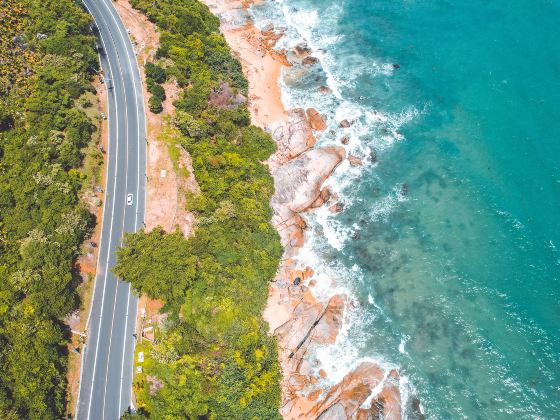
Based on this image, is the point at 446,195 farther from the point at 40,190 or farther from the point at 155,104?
the point at 40,190

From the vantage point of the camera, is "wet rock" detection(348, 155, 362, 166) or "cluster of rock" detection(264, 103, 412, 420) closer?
"cluster of rock" detection(264, 103, 412, 420)

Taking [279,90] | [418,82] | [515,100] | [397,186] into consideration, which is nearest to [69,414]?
[397,186]

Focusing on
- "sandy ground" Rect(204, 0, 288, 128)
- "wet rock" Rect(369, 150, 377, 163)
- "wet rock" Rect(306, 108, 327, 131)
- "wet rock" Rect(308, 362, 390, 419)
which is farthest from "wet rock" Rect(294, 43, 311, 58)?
"wet rock" Rect(308, 362, 390, 419)

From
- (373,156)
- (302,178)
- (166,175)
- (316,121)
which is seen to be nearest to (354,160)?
(373,156)

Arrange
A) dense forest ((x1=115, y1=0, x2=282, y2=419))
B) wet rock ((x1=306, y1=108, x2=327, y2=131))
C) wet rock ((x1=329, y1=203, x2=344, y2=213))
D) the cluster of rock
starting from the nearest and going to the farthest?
dense forest ((x1=115, y1=0, x2=282, y2=419)) → the cluster of rock → wet rock ((x1=329, y1=203, x2=344, y2=213)) → wet rock ((x1=306, y1=108, x2=327, y2=131))

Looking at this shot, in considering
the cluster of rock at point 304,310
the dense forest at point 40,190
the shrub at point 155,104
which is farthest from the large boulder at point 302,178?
the dense forest at point 40,190

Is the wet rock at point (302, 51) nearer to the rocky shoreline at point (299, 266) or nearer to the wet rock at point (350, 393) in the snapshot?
the rocky shoreline at point (299, 266)

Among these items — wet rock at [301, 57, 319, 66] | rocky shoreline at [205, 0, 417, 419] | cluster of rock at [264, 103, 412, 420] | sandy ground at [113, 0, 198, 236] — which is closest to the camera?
cluster of rock at [264, 103, 412, 420]

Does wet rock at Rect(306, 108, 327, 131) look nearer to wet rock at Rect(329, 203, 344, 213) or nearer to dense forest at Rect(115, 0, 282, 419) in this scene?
dense forest at Rect(115, 0, 282, 419)
